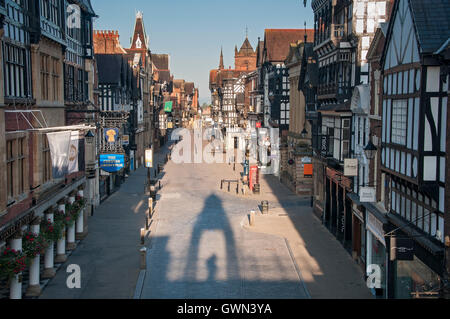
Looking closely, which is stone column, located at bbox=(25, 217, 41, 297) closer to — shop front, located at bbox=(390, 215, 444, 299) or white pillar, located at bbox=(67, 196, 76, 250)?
white pillar, located at bbox=(67, 196, 76, 250)

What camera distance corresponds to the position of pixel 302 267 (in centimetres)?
2083

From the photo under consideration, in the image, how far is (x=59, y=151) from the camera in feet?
62.1

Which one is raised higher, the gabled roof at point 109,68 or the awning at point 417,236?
the gabled roof at point 109,68

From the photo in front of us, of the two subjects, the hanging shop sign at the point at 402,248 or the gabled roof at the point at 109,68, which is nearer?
the hanging shop sign at the point at 402,248

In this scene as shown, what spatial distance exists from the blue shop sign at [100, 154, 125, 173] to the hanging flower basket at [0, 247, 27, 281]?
15525mm

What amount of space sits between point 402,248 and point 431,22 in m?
5.69

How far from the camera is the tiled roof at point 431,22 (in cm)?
1301

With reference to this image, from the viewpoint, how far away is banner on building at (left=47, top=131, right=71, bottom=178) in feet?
59.9

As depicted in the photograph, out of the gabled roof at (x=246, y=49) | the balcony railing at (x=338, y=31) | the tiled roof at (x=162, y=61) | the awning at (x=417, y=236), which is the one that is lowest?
the awning at (x=417, y=236)

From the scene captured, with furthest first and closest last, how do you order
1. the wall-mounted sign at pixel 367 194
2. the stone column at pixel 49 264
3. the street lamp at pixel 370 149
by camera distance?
1. the stone column at pixel 49 264
2. the wall-mounted sign at pixel 367 194
3. the street lamp at pixel 370 149

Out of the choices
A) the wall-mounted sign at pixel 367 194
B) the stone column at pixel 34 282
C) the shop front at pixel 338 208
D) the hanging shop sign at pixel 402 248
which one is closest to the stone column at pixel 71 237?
the stone column at pixel 34 282

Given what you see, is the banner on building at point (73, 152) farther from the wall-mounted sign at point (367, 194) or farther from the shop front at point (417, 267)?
the shop front at point (417, 267)

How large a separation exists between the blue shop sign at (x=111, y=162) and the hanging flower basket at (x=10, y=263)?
15.5m
